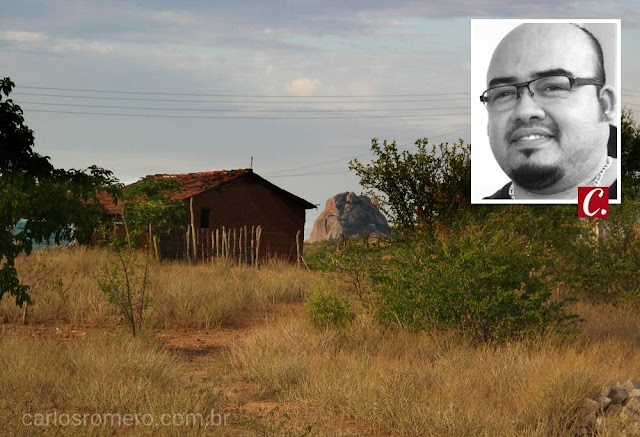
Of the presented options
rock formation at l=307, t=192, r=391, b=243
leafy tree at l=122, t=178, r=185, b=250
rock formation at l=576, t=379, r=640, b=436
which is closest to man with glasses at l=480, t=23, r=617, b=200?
rock formation at l=576, t=379, r=640, b=436

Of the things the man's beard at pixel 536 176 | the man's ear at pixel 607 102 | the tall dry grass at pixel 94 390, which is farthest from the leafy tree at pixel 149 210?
the tall dry grass at pixel 94 390

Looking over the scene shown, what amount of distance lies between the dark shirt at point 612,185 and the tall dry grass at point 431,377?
180 inches

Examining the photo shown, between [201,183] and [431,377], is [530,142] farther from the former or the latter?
[201,183]

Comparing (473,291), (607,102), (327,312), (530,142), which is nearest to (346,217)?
(607,102)

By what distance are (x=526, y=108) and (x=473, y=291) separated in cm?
522

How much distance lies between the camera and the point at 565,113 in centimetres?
1482

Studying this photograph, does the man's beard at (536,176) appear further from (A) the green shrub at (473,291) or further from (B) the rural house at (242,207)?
(B) the rural house at (242,207)

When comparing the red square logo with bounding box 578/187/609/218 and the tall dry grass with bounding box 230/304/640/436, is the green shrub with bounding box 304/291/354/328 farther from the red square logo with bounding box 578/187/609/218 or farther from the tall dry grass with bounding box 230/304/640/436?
the red square logo with bounding box 578/187/609/218

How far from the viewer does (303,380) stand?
8.47 meters

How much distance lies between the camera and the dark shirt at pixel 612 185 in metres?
15.2

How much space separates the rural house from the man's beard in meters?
18.2

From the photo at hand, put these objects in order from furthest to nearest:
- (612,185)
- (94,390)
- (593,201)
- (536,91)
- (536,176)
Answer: (612,185), (593,201), (536,176), (536,91), (94,390)

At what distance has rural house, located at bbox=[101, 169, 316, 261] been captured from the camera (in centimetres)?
3338

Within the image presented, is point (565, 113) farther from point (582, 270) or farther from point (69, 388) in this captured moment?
point (69, 388)
